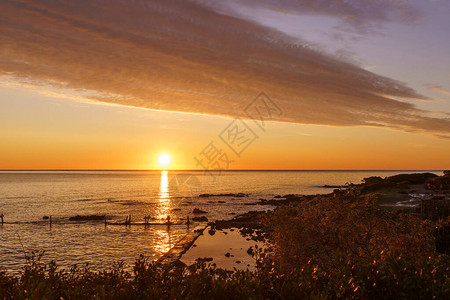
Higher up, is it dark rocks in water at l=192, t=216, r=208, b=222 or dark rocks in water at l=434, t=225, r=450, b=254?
dark rocks in water at l=434, t=225, r=450, b=254

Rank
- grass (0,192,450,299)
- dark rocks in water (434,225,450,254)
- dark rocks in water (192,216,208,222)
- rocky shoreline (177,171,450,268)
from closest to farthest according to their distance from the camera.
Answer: grass (0,192,450,299) < dark rocks in water (434,225,450,254) < rocky shoreline (177,171,450,268) < dark rocks in water (192,216,208,222)

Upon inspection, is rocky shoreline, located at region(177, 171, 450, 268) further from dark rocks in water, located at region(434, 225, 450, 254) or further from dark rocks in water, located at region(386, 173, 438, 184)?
dark rocks in water, located at region(434, 225, 450, 254)

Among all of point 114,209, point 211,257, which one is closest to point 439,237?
point 211,257

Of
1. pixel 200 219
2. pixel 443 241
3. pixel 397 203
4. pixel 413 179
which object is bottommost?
pixel 200 219

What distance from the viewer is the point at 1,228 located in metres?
63.9

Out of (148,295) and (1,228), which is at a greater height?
(148,295)

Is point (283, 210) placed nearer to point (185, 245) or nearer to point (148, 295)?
point (148, 295)

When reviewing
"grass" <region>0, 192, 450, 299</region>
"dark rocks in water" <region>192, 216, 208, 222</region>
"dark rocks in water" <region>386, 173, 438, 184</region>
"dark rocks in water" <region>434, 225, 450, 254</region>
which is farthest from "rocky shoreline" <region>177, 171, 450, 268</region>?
"grass" <region>0, 192, 450, 299</region>

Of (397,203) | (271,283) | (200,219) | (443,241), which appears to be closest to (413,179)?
(397,203)

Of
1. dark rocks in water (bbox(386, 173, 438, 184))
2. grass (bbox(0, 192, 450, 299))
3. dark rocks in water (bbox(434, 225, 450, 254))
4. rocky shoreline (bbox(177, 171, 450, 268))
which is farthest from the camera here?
dark rocks in water (bbox(386, 173, 438, 184))

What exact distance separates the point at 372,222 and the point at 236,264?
21.3 m

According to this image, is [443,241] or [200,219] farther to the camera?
[200,219]

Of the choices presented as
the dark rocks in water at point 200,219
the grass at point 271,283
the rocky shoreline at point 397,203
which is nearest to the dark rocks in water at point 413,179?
the rocky shoreline at point 397,203

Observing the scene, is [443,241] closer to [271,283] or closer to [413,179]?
[271,283]
